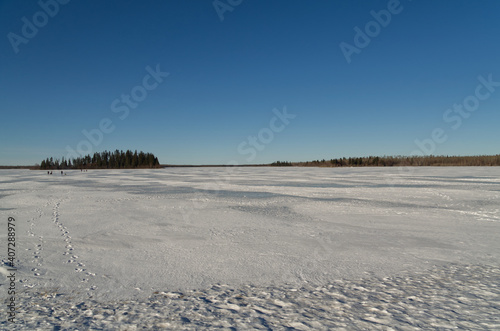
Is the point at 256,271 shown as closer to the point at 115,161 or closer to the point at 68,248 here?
the point at 68,248

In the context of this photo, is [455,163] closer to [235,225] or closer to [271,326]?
[235,225]

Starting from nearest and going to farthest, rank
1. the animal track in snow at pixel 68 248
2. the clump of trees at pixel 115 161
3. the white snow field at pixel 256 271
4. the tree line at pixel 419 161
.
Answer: the white snow field at pixel 256 271 < the animal track in snow at pixel 68 248 < the tree line at pixel 419 161 < the clump of trees at pixel 115 161

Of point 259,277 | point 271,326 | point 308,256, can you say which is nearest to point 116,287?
point 259,277

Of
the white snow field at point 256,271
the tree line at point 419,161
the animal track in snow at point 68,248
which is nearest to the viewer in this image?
the white snow field at point 256,271

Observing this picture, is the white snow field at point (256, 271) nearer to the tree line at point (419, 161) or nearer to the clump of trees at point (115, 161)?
the tree line at point (419, 161)

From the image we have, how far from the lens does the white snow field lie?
2.77 metres

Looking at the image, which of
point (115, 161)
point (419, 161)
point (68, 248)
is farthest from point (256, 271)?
point (115, 161)

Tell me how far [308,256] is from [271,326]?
83.2 inches

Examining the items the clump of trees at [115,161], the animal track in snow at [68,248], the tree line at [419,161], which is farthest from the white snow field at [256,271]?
the clump of trees at [115,161]

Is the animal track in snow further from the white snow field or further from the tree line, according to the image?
the tree line

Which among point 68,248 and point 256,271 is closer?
point 256,271

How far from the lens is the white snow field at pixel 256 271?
2.77 metres

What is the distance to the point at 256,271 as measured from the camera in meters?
4.02

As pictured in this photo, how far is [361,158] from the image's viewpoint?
177ft
